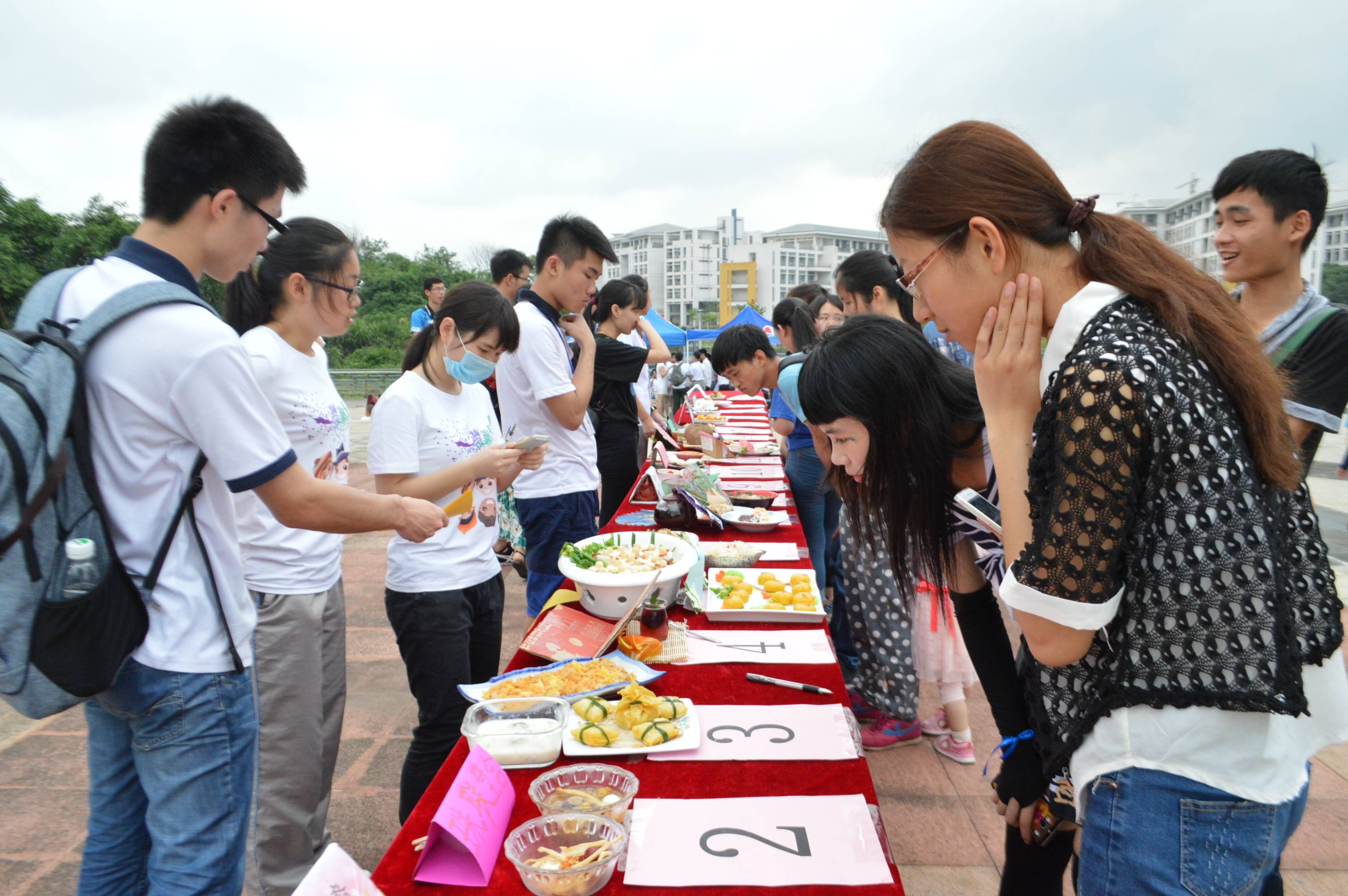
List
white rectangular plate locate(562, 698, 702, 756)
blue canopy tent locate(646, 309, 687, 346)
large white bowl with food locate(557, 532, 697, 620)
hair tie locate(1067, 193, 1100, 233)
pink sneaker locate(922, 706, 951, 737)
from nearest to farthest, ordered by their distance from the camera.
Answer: hair tie locate(1067, 193, 1100, 233), white rectangular plate locate(562, 698, 702, 756), large white bowl with food locate(557, 532, 697, 620), pink sneaker locate(922, 706, 951, 737), blue canopy tent locate(646, 309, 687, 346)

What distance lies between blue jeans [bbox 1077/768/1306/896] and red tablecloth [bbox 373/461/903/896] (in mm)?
286

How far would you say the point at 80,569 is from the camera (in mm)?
1100

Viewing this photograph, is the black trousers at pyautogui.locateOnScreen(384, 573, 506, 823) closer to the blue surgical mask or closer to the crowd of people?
the crowd of people

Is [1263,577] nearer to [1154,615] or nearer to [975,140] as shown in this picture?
[1154,615]

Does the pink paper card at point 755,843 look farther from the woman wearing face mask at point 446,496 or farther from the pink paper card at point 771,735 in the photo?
the woman wearing face mask at point 446,496

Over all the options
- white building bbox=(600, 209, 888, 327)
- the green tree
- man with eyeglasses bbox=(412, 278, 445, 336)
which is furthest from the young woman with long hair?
white building bbox=(600, 209, 888, 327)

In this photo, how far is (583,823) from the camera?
3.57ft

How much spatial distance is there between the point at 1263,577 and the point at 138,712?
160 cm

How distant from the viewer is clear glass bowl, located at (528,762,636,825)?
1.14m

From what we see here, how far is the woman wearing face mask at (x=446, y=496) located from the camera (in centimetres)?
202

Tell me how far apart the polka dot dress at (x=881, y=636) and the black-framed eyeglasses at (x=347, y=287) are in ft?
6.14

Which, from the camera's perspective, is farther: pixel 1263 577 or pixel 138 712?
pixel 138 712

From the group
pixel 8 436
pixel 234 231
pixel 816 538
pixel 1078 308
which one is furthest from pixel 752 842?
pixel 816 538

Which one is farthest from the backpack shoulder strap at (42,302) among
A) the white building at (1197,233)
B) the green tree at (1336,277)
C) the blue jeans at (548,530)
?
the green tree at (1336,277)
